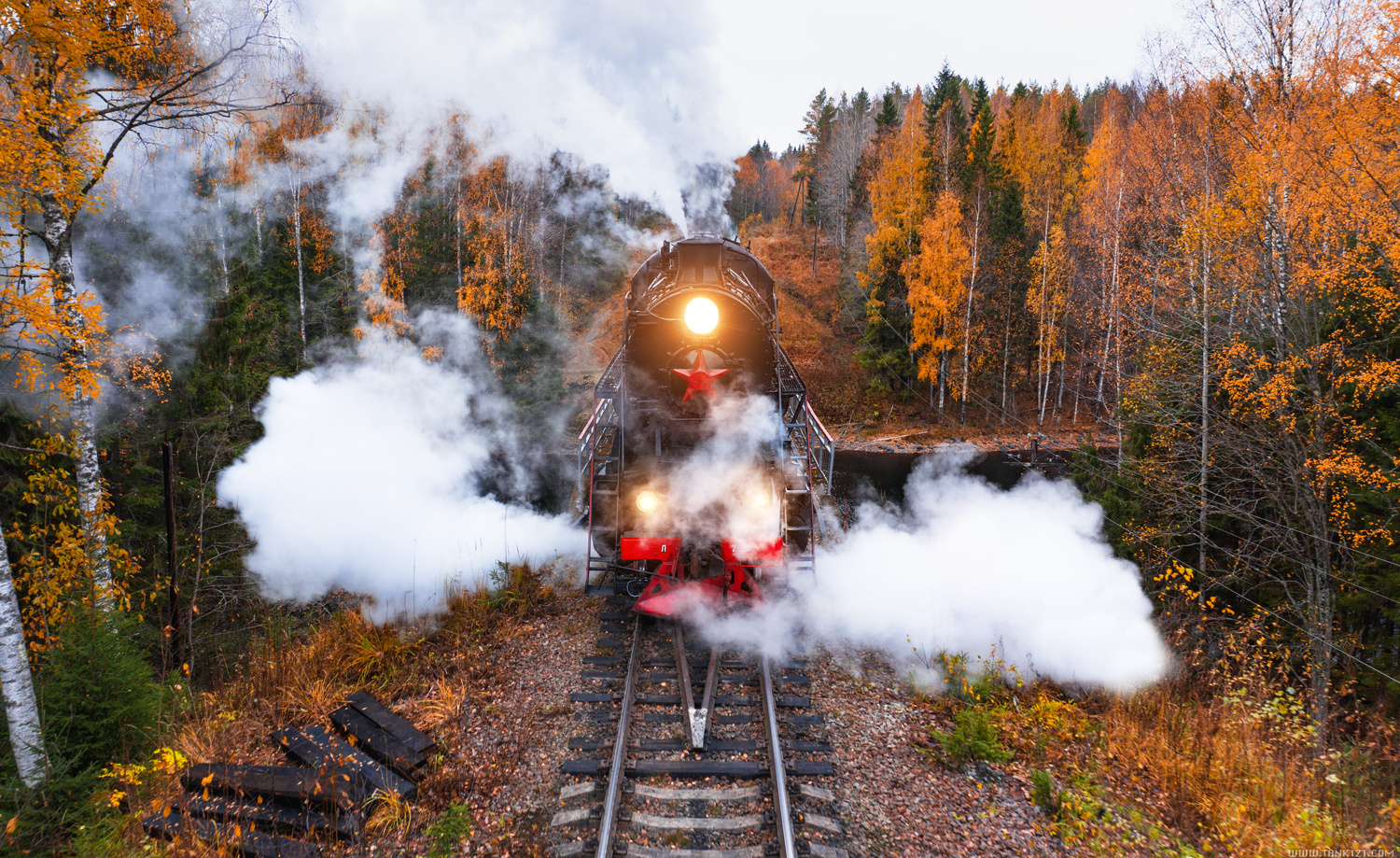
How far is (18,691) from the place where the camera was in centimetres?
437

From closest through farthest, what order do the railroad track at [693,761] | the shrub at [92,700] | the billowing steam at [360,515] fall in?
the railroad track at [693,761] < the shrub at [92,700] < the billowing steam at [360,515]

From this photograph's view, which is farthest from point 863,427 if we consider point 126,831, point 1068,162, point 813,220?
point 126,831

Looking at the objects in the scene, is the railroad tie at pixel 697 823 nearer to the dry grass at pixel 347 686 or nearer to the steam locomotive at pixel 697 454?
the dry grass at pixel 347 686

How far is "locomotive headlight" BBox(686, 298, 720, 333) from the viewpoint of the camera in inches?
277

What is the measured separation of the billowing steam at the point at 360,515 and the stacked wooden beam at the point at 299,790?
9.56 feet

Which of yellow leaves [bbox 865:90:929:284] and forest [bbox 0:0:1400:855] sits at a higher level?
yellow leaves [bbox 865:90:929:284]

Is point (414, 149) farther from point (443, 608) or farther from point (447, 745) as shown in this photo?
point (447, 745)

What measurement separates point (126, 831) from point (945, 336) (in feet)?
78.4

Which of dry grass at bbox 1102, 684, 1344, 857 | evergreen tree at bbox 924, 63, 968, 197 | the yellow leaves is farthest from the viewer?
the yellow leaves

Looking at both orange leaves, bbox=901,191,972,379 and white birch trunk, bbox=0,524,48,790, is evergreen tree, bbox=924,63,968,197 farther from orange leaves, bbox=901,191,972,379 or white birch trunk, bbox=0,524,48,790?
white birch trunk, bbox=0,524,48,790

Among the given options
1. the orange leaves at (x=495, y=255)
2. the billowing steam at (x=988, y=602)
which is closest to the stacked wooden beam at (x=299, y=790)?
the billowing steam at (x=988, y=602)

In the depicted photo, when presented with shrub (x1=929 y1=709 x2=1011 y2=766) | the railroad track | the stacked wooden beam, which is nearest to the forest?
the stacked wooden beam

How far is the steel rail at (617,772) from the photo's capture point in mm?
3881

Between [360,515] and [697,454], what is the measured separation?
6.71m
